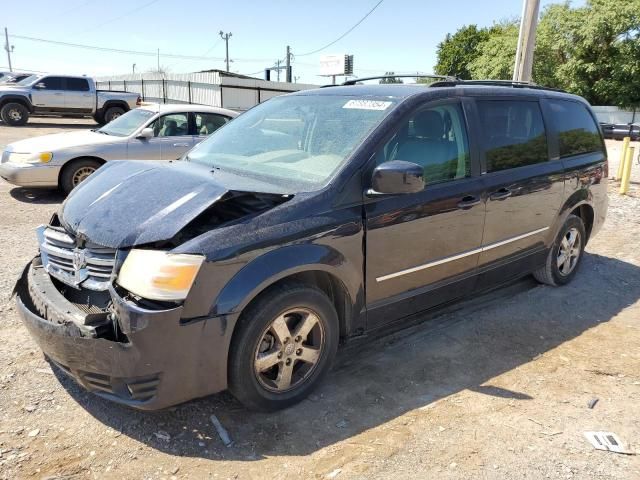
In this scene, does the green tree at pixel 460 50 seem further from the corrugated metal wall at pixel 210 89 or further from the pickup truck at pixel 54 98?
the pickup truck at pixel 54 98

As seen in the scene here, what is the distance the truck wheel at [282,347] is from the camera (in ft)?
8.95

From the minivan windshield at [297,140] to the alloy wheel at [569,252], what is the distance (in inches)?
107

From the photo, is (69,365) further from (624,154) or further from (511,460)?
(624,154)

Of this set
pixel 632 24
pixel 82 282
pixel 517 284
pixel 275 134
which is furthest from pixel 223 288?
pixel 632 24

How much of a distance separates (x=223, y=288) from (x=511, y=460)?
1721 mm

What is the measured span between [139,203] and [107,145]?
602 cm

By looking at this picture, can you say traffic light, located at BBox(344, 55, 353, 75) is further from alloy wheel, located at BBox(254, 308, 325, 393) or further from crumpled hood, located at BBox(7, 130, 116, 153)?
alloy wheel, located at BBox(254, 308, 325, 393)

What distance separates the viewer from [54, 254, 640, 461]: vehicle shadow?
2812 mm

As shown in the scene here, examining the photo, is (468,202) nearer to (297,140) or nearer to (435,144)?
(435,144)

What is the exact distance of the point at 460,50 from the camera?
178 ft

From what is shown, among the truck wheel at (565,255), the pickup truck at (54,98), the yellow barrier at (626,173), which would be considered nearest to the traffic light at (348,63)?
the pickup truck at (54,98)

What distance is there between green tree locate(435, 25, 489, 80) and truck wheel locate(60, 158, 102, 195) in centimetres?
4932

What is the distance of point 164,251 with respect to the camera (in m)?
2.53

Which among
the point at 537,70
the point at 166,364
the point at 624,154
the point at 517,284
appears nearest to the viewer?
the point at 166,364
